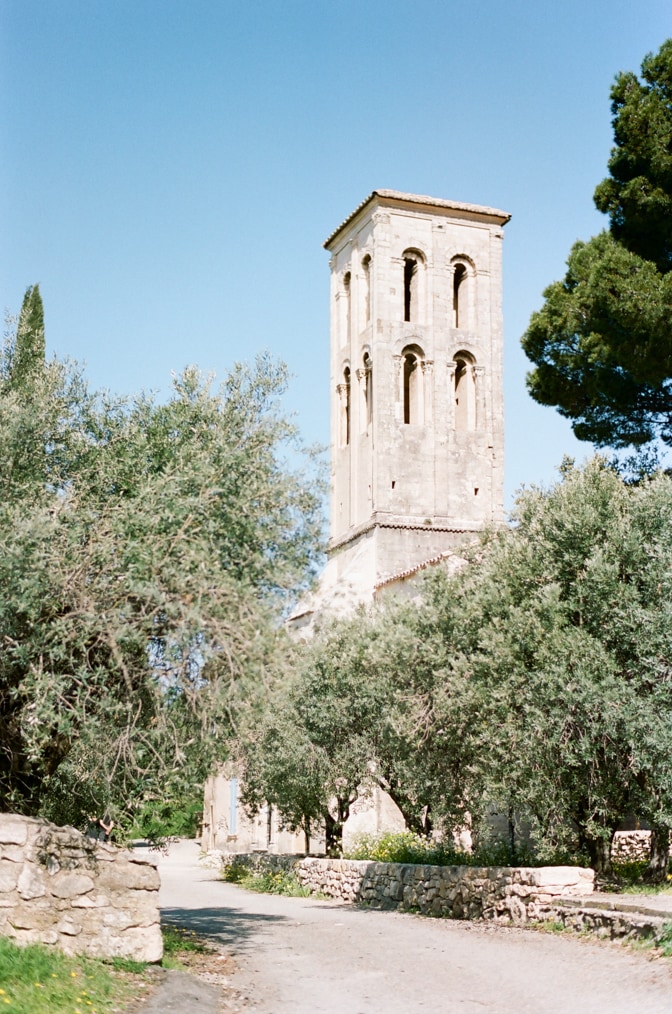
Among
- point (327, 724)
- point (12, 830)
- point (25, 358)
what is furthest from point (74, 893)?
point (327, 724)

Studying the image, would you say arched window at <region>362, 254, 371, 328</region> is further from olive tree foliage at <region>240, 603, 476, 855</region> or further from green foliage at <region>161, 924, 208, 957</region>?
green foliage at <region>161, 924, 208, 957</region>

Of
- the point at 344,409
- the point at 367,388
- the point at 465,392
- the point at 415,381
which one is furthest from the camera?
the point at 344,409

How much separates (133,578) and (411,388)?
1323 inches

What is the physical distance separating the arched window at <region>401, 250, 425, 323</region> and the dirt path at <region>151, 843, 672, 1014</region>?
1183 inches

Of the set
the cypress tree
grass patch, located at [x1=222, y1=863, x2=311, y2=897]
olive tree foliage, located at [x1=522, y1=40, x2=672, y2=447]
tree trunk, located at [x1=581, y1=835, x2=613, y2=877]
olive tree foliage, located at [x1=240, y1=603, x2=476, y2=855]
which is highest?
olive tree foliage, located at [x1=522, y1=40, x2=672, y2=447]

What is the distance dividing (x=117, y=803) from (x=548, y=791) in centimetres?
587

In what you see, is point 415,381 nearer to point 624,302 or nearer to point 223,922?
point 624,302

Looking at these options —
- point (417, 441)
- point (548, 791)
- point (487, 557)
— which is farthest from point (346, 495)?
point (548, 791)

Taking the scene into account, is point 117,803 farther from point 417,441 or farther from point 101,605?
point 417,441

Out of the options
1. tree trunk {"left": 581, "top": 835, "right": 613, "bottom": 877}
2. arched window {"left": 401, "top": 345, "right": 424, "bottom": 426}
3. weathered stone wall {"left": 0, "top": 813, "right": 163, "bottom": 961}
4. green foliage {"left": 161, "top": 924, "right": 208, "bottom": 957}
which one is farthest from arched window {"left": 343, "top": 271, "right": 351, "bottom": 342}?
weathered stone wall {"left": 0, "top": 813, "right": 163, "bottom": 961}

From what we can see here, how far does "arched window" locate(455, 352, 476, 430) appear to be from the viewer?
138ft

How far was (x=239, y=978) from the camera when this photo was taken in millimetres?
10648

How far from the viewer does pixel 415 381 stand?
42.0 meters

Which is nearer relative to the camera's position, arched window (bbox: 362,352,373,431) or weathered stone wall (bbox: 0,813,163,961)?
weathered stone wall (bbox: 0,813,163,961)
